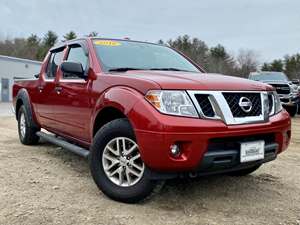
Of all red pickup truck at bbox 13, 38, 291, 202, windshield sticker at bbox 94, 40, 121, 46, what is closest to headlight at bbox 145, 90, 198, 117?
red pickup truck at bbox 13, 38, 291, 202

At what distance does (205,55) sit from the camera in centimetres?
6378

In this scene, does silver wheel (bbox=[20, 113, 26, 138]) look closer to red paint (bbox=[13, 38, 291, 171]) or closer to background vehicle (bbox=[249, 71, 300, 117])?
red paint (bbox=[13, 38, 291, 171])

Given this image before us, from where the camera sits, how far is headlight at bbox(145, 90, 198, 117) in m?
3.50

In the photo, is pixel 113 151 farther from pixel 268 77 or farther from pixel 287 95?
pixel 268 77

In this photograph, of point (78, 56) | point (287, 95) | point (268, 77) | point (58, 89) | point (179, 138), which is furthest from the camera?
point (268, 77)

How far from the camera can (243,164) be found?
12.4ft

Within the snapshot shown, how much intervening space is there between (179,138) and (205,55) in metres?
61.7

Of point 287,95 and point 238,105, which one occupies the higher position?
point 238,105

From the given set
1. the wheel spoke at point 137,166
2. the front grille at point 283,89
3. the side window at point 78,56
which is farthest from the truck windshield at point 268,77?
the wheel spoke at point 137,166

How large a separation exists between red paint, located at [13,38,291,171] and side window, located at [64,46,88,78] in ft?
0.50

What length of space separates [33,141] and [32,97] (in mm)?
867

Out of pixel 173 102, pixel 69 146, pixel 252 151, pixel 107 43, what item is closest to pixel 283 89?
pixel 107 43

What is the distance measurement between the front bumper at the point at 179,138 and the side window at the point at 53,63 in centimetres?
264

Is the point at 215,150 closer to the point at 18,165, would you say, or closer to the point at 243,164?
the point at 243,164
